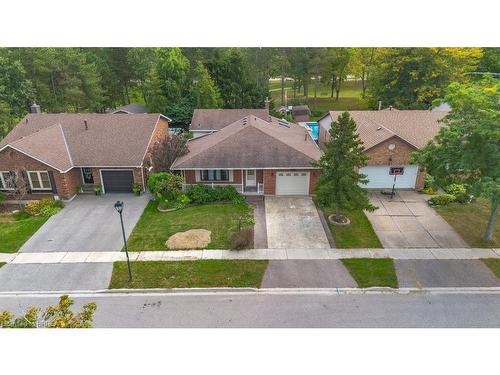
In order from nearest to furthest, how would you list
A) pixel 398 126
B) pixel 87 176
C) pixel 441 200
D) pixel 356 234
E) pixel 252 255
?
pixel 252 255 → pixel 356 234 → pixel 441 200 → pixel 87 176 → pixel 398 126

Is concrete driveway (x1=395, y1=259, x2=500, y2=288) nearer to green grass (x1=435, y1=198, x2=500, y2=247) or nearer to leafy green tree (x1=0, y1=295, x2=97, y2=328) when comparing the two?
green grass (x1=435, y1=198, x2=500, y2=247)

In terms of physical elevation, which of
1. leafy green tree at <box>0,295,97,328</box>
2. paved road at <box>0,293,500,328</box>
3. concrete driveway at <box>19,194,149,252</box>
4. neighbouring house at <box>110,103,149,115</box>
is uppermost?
neighbouring house at <box>110,103,149,115</box>

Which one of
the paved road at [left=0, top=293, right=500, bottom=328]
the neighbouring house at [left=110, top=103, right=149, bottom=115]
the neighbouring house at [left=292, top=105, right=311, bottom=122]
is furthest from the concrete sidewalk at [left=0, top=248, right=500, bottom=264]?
the neighbouring house at [left=292, top=105, right=311, bottom=122]

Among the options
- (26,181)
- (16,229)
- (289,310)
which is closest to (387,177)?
(289,310)

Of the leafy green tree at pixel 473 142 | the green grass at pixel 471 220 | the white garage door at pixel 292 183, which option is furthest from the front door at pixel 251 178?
the green grass at pixel 471 220

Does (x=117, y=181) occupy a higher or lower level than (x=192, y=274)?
higher

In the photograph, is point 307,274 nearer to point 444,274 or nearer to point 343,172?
point 343,172
